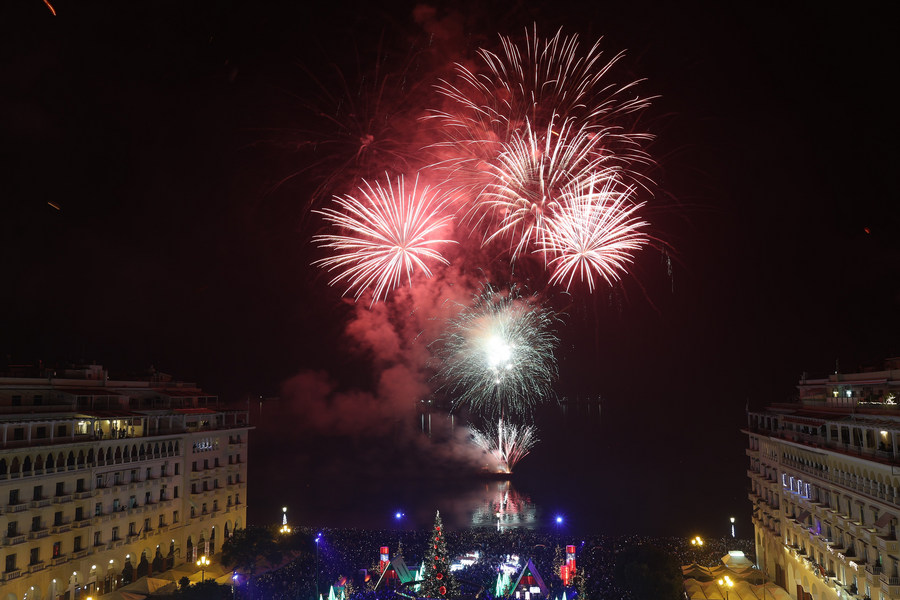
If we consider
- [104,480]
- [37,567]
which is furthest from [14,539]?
[104,480]

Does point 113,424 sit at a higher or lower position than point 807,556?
higher

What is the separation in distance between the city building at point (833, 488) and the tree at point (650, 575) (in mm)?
4861

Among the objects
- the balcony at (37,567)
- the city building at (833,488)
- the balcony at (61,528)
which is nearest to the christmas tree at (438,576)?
the city building at (833,488)

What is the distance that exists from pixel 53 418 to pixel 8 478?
121 inches

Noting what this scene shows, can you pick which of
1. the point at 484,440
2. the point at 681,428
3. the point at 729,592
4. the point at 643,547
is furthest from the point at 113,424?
the point at 681,428

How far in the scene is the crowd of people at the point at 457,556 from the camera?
23.5 meters

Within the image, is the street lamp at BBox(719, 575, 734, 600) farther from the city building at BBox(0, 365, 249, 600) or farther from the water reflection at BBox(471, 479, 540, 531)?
the water reflection at BBox(471, 479, 540, 531)

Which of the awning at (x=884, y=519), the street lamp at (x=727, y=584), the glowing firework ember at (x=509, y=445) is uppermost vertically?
the awning at (x=884, y=519)

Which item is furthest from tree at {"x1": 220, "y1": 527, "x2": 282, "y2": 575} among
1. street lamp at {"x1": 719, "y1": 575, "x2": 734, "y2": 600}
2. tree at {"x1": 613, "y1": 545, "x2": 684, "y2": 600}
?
street lamp at {"x1": 719, "y1": 575, "x2": 734, "y2": 600}

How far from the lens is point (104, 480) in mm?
26594

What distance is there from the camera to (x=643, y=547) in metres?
27.3

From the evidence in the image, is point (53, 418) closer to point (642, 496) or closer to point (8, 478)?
point (8, 478)

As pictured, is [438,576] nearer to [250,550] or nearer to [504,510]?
[250,550]

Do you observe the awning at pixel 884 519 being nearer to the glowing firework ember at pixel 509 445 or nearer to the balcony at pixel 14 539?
the balcony at pixel 14 539
